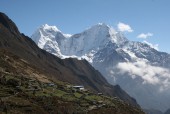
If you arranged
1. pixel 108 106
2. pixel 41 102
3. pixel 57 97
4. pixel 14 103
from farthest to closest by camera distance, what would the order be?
pixel 108 106 < pixel 57 97 < pixel 41 102 < pixel 14 103

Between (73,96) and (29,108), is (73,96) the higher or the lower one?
the higher one

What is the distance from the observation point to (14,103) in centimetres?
12050

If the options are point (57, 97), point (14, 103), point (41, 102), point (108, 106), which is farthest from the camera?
point (108, 106)

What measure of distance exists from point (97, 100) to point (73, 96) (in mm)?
10252

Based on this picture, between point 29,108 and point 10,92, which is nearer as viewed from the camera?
point 29,108

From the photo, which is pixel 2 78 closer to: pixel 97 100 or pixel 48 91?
pixel 48 91

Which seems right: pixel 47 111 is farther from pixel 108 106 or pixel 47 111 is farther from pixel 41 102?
pixel 108 106

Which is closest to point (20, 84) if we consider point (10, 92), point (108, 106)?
point (10, 92)

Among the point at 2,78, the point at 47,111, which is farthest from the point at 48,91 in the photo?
the point at 47,111

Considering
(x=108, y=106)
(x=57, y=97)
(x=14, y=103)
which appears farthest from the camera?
(x=108, y=106)

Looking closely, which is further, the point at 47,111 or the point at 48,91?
the point at 48,91

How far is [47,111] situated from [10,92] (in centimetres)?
1742

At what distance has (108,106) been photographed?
15488 cm

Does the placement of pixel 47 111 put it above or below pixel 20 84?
below
